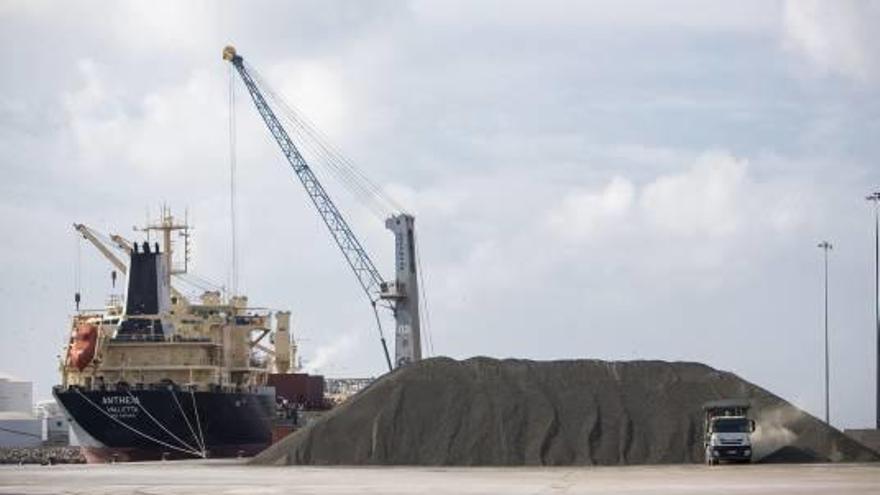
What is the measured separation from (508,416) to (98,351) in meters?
40.9

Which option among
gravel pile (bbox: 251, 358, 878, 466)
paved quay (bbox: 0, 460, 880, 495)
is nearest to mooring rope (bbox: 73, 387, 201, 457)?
gravel pile (bbox: 251, 358, 878, 466)

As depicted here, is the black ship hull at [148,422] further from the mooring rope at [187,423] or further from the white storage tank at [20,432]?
the white storage tank at [20,432]

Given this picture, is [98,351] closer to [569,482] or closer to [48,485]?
[48,485]

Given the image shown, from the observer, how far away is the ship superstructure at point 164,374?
10225 cm

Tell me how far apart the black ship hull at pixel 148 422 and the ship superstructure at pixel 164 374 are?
0.06m

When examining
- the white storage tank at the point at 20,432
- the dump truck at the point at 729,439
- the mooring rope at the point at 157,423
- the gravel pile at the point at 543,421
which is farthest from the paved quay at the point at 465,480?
the white storage tank at the point at 20,432

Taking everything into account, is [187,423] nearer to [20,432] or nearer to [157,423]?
[157,423]

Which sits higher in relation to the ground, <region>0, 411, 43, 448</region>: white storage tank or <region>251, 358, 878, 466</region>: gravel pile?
<region>251, 358, 878, 466</region>: gravel pile

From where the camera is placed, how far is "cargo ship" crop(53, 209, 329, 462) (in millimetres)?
102312

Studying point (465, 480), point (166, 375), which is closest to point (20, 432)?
point (166, 375)

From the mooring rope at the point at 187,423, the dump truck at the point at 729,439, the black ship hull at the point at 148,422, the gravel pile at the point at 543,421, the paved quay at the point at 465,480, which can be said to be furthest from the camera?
A: the mooring rope at the point at 187,423

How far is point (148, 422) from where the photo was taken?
4023 inches

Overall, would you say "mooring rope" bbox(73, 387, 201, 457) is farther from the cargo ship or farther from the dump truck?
the dump truck

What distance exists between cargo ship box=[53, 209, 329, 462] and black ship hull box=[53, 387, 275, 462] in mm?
62
